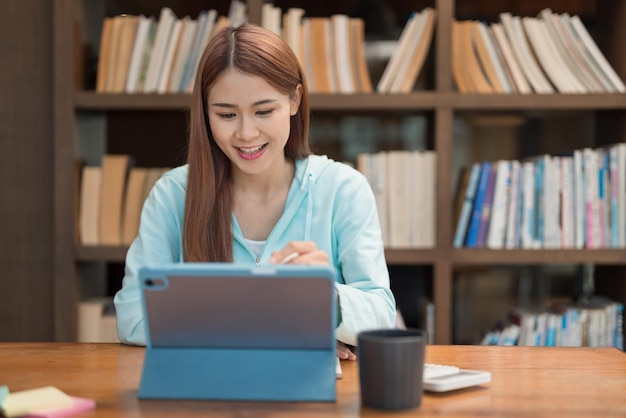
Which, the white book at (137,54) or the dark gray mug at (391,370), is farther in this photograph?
the white book at (137,54)

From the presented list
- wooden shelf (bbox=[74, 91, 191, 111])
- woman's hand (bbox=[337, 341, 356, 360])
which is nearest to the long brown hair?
woman's hand (bbox=[337, 341, 356, 360])

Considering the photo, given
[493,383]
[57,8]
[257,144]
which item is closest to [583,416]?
[493,383]

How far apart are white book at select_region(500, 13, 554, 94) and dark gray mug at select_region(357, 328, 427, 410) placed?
1707mm

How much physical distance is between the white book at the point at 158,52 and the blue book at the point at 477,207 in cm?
106

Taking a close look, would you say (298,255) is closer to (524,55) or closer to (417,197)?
(417,197)

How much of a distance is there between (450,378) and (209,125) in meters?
0.86

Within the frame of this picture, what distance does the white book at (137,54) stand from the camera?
8.42 feet

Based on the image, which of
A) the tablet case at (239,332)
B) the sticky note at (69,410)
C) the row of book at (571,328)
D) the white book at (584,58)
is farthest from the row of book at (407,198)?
the sticky note at (69,410)

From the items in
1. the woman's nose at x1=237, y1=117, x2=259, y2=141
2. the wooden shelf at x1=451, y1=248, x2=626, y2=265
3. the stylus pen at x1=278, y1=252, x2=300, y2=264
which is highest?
the woman's nose at x1=237, y1=117, x2=259, y2=141

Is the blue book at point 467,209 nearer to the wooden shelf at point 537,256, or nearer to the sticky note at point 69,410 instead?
the wooden shelf at point 537,256

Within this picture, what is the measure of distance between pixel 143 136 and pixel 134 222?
0.43 metres

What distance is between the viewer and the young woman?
165cm

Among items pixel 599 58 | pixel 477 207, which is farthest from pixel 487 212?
pixel 599 58

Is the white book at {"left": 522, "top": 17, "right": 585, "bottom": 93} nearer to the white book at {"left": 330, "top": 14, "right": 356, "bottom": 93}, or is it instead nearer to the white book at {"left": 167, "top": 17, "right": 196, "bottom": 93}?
the white book at {"left": 330, "top": 14, "right": 356, "bottom": 93}
